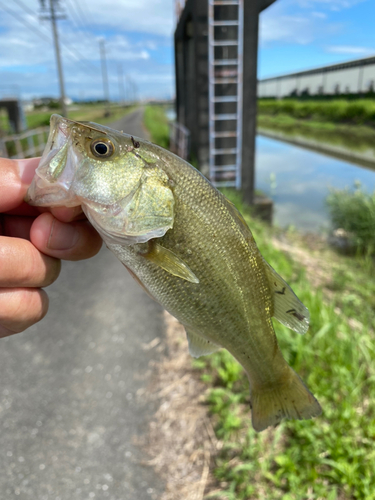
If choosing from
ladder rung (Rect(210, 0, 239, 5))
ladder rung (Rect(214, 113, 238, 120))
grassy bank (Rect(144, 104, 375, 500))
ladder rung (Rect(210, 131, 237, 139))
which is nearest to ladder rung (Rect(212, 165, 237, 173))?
ladder rung (Rect(210, 131, 237, 139))

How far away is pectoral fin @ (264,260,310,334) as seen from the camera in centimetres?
152

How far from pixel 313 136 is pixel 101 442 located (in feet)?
137

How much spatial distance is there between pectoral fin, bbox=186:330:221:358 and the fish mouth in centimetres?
77

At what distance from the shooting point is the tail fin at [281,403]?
156 centimetres

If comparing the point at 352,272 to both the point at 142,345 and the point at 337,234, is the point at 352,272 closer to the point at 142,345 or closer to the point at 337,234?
the point at 337,234

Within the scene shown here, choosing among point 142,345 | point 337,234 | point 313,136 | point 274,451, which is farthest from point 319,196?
point 313,136

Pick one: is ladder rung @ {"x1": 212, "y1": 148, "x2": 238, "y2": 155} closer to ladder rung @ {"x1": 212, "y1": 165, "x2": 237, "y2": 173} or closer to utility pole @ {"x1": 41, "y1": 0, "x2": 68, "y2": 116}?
ladder rung @ {"x1": 212, "y1": 165, "x2": 237, "y2": 173}

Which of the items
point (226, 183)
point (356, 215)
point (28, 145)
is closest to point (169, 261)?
point (226, 183)

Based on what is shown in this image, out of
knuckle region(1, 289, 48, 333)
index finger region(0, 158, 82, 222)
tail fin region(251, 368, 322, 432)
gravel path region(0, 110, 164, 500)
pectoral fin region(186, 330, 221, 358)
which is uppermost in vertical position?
index finger region(0, 158, 82, 222)

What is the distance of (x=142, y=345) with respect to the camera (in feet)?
16.6

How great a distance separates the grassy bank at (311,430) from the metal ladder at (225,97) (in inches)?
255

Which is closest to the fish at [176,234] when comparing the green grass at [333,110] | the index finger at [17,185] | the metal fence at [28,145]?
the index finger at [17,185]

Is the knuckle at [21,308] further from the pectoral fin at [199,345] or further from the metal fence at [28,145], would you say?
the metal fence at [28,145]

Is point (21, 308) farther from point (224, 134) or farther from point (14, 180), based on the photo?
point (224, 134)
